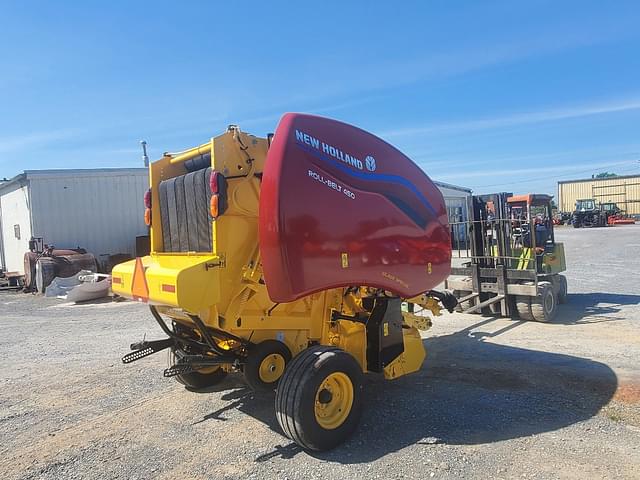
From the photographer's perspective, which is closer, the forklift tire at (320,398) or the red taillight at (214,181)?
the forklift tire at (320,398)

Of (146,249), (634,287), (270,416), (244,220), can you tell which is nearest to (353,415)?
(270,416)

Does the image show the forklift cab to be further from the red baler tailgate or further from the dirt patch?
the red baler tailgate

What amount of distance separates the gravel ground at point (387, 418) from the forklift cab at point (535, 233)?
1974 millimetres

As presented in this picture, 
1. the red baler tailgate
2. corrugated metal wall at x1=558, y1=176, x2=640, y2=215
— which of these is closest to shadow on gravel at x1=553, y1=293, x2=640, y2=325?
the red baler tailgate

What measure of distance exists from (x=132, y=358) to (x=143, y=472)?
142 cm

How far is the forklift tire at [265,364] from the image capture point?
4566 mm

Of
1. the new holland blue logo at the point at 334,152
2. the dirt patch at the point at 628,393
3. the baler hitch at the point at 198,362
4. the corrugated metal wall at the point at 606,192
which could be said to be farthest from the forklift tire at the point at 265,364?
the corrugated metal wall at the point at 606,192

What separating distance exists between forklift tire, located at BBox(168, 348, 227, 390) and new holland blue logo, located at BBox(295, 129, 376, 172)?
2850 mm

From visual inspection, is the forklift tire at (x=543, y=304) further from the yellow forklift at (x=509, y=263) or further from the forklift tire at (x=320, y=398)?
the forklift tire at (x=320, y=398)

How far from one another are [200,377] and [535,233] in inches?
298

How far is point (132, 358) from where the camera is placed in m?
5.07

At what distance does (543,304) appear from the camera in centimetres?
887

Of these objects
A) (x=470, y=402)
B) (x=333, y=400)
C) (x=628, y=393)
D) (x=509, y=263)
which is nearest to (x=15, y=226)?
(x=509, y=263)

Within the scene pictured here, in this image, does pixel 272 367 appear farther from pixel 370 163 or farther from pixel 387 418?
pixel 370 163
